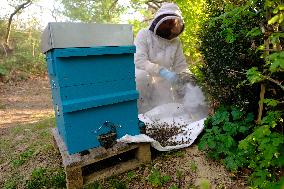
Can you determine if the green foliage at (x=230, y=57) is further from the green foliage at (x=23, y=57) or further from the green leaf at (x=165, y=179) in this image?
the green foliage at (x=23, y=57)

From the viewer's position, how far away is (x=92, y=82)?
3.06 m

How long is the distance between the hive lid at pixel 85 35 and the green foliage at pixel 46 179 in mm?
1495

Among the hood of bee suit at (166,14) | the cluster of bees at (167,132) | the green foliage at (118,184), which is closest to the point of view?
the green foliage at (118,184)

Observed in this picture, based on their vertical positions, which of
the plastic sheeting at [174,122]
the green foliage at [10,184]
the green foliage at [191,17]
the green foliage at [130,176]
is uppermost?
Result: the green foliage at [191,17]

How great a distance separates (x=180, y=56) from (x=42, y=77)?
9939 mm

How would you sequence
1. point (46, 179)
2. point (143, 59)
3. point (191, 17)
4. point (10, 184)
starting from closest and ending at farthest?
point (46, 179)
point (10, 184)
point (143, 59)
point (191, 17)

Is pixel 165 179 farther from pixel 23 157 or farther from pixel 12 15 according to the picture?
pixel 12 15

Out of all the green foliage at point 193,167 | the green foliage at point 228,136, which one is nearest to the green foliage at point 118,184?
the green foliage at point 193,167

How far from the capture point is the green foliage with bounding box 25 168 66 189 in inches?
127

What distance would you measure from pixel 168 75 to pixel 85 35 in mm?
2098

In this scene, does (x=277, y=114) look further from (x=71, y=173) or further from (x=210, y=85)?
(x=71, y=173)

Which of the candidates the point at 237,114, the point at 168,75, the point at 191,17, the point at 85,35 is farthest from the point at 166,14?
the point at 237,114

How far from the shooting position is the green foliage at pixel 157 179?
2.93 metres

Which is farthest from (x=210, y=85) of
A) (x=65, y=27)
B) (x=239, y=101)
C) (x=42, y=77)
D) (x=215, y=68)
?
(x=42, y=77)
